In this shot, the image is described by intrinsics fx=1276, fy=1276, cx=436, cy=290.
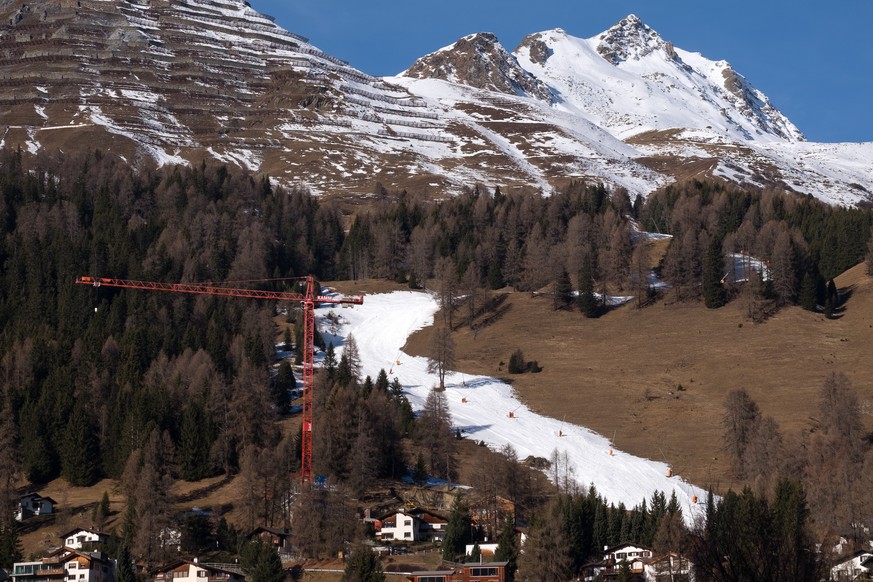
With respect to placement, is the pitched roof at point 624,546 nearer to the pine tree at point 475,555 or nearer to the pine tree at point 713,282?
the pine tree at point 475,555

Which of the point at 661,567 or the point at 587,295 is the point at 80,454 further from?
the point at 587,295

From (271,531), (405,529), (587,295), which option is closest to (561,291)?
(587,295)

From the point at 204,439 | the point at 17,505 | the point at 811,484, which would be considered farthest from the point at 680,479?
the point at 17,505

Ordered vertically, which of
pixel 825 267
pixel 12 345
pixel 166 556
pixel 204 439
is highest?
pixel 825 267

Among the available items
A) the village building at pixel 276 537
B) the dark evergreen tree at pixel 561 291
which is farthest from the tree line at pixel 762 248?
the village building at pixel 276 537

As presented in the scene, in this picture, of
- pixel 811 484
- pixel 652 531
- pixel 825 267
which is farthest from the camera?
pixel 825 267

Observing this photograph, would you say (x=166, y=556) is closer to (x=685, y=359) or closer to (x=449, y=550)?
(x=449, y=550)
